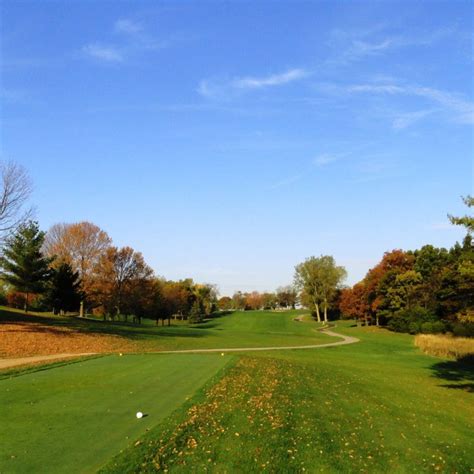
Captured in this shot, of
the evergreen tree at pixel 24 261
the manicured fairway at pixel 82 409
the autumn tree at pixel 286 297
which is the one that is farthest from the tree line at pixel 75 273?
the autumn tree at pixel 286 297

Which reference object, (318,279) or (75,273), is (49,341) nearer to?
(75,273)

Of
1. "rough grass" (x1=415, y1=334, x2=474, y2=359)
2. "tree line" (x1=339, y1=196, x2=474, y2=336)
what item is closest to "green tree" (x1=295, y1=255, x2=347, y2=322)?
"tree line" (x1=339, y1=196, x2=474, y2=336)

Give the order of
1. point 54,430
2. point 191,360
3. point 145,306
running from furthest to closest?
point 145,306
point 191,360
point 54,430

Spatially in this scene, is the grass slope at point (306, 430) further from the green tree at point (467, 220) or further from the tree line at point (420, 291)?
the tree line at point (420, 291)

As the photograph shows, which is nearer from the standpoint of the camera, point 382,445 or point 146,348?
point 382,445

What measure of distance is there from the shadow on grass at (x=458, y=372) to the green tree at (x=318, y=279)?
66187 mm

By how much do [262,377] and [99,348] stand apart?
15699 millimetres

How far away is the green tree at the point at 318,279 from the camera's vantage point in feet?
343

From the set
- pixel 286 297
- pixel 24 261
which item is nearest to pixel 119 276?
pixel 24 261

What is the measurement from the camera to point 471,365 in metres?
34.2

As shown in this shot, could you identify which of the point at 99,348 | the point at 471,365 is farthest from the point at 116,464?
the point at 471,365

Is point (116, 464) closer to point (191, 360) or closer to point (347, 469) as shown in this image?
point (347, 469)

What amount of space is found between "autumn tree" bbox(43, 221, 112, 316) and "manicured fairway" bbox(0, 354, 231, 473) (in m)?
45.9

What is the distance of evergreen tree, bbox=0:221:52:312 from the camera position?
159 feet
